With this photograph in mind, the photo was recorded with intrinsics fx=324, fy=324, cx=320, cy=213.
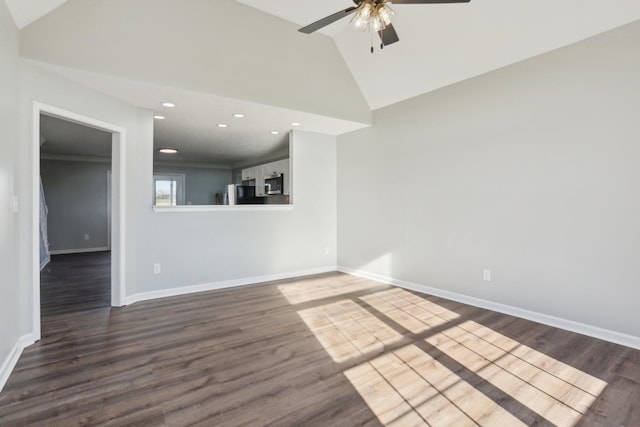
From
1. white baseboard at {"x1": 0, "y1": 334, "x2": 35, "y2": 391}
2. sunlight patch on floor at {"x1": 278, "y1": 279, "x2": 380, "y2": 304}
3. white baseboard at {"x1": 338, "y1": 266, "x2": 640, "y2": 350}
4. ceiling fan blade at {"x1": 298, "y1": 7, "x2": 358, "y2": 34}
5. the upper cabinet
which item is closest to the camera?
white baseboard at {"x1": 0, "y1": 334, "x2": 35, "y2": 391}

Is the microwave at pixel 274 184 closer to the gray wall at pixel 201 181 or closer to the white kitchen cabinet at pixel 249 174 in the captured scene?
the white kitchen cabinet at pixel 249 174

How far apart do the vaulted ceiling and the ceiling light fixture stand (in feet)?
3.81

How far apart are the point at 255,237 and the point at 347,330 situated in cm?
232

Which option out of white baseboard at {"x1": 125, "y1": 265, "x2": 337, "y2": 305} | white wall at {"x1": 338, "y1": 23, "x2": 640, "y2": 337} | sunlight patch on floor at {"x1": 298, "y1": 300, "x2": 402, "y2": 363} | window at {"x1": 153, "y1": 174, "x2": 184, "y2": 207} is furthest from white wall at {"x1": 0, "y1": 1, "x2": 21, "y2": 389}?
window at {"x1": 153, "y1": 174, "x2": 184, "y2": 207}

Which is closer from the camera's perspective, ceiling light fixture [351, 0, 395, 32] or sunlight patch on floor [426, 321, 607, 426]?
sunlight patch on floor [426, 321, 607, 426]

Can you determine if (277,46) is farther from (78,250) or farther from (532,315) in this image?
(78,250)

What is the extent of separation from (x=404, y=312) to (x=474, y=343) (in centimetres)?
87

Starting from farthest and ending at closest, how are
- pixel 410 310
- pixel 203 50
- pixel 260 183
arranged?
pixel 260 183 → pixel 410 310 → pixel 203 50

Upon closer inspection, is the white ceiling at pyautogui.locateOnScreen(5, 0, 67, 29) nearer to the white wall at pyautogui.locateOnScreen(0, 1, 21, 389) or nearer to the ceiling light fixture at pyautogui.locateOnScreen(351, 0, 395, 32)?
the white wall at pyautogui.locateOnScreen(0, 1, 21, 389)

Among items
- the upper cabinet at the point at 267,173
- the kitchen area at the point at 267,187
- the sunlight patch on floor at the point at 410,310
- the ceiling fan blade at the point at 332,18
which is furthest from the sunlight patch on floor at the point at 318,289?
the ceiling fan blade at the point at 332,18

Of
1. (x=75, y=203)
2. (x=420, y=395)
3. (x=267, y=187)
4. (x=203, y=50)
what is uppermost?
(x=203, y=50)

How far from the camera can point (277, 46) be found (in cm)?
378

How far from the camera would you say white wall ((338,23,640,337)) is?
2.71 m

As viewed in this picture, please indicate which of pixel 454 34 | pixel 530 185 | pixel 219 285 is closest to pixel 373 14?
pixel 454 34
